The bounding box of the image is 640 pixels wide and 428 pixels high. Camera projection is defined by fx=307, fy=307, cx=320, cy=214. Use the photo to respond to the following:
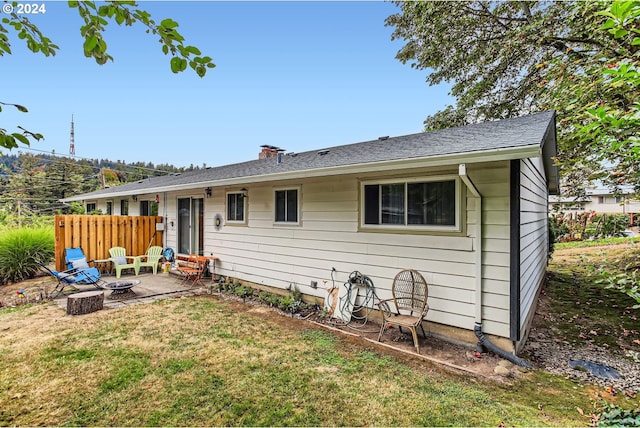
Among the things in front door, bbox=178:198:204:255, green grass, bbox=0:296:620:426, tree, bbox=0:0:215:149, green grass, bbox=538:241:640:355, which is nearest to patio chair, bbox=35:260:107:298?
green grass, bbox=0:296:620:426

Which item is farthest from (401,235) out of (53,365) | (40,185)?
(40,185)

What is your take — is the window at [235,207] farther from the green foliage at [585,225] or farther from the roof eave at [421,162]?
the green foliage at [585,225]

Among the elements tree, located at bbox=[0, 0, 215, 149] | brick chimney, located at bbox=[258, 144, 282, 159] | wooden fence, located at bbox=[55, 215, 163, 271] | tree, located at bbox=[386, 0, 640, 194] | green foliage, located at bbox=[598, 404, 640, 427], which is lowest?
green foliage, located at bbox=[598, 404, 640, 427]

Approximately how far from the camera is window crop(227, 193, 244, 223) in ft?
24.4

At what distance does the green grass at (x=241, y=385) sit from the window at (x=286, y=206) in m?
2.43

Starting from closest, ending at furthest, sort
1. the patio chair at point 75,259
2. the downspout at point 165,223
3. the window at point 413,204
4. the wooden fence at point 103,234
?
the window at point 413,204 → the patio chair at point 75,259 → the wooden fence at point 103,234 → the downspout at point 165,223

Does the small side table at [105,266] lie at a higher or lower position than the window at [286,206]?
lower

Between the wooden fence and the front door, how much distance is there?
44.0 inches

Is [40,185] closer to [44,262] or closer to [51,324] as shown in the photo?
[44,262]

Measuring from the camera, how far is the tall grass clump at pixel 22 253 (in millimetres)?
7906

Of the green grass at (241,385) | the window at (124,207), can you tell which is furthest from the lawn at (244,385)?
the window at (124,207)

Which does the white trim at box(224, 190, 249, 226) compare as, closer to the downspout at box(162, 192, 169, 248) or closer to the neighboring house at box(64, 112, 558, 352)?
the neighboring house at box(64, 112, 558, 352)

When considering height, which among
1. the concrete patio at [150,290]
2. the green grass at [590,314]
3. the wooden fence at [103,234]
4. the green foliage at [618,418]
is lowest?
the green grass at [590,314]

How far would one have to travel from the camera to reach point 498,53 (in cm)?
903
